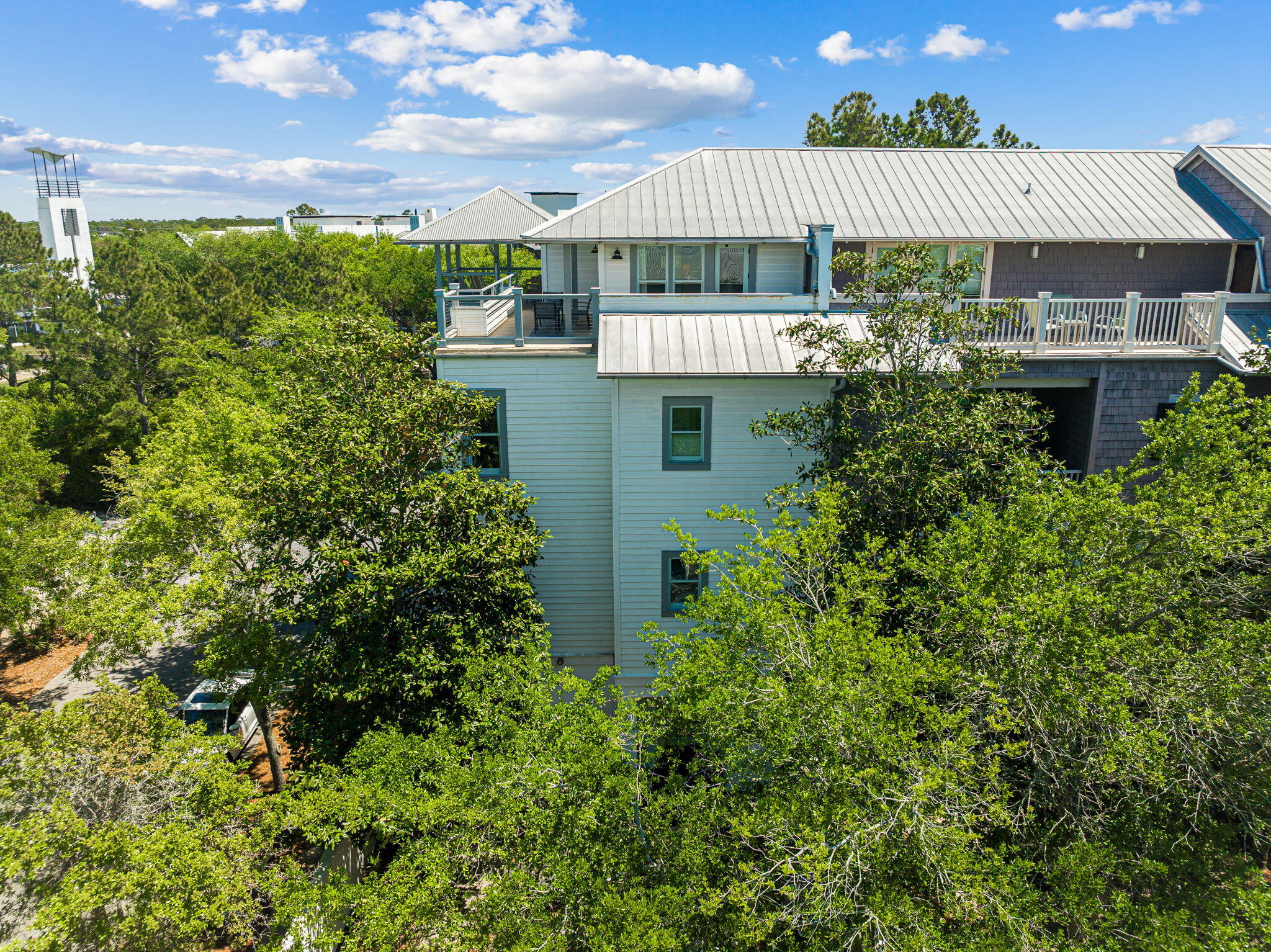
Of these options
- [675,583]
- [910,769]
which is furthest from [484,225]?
[910,769]

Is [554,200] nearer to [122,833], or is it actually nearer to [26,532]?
[26,532]

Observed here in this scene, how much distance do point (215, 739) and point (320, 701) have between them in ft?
7.64

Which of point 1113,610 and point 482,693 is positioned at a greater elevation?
point 1113,610

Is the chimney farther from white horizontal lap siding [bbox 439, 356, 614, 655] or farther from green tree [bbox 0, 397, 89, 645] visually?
green tree [bbox 0, 397, 89, 645]

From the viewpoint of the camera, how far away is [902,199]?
18.6m

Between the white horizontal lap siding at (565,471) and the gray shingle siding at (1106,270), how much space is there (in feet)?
35.5

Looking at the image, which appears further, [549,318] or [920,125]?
[920,125]

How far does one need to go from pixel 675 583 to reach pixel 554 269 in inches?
348

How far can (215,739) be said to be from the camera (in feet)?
34.4

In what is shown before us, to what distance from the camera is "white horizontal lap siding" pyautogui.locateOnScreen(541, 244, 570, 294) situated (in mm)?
18688

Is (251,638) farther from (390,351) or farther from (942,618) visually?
(942,618)

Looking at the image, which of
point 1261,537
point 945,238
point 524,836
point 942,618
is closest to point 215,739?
point 524,836

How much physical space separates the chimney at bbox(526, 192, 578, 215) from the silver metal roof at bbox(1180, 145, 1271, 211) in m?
16.8

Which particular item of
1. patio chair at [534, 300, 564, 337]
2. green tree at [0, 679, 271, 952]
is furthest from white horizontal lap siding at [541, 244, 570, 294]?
green tree at [0, 679, 271, 952]
